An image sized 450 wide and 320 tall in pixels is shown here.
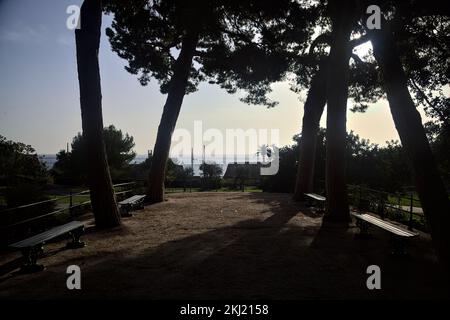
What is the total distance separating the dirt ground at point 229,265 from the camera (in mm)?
4902

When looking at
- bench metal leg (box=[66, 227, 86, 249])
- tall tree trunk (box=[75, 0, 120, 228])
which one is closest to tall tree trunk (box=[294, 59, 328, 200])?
tall tree trunk (box=[75, 0, 120, 228])

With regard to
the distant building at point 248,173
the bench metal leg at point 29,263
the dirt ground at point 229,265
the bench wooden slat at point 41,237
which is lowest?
the dirt ground at point 229,265

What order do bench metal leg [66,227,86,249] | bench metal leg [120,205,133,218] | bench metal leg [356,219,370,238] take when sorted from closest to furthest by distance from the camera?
bench metal leg [66,227,86,249], bench metal leg [356,219,370,238], bench metal leg [120,205,133,218]

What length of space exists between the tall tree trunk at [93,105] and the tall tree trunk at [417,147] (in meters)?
6.62

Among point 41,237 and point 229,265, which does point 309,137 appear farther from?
point 41,237

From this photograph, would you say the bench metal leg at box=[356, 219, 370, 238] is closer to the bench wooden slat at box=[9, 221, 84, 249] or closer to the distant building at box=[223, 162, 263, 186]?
the bench wooden slat at box=[9, 221, 84, 249]

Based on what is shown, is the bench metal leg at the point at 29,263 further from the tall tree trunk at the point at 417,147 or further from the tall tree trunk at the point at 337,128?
the tall tree trunk at the point at 337,128

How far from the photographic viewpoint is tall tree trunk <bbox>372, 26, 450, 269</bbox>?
537cm

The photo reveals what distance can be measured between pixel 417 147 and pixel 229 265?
3438 millimetres

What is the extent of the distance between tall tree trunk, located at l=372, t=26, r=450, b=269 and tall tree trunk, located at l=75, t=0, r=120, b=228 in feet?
21.7

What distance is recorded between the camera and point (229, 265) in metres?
6.19

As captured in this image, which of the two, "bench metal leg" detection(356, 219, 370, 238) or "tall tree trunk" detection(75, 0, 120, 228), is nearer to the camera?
"bench metal leg" detection(356, 219, 370, 238)

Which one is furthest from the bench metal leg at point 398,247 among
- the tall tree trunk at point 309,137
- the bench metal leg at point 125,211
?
the tall tree trunk at point 309,137
